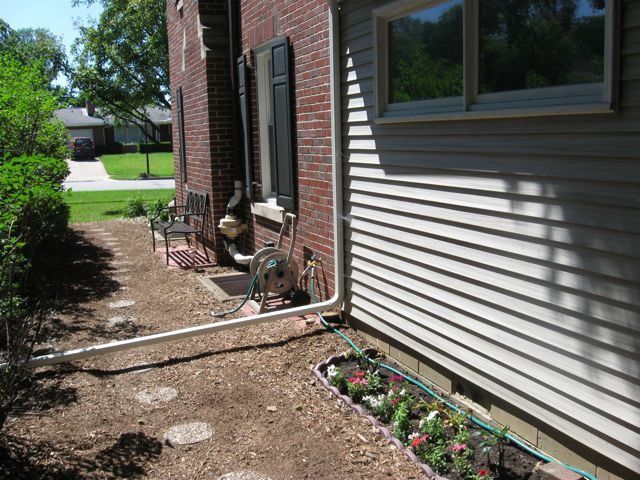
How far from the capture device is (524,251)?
3.31 m

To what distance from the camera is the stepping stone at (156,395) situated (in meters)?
4.39

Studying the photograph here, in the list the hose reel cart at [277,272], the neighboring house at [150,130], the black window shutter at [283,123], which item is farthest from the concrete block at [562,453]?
the neighboring house at [150,130]

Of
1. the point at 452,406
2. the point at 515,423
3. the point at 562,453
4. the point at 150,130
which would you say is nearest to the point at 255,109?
the point at 452,406

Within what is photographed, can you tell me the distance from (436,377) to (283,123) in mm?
3433

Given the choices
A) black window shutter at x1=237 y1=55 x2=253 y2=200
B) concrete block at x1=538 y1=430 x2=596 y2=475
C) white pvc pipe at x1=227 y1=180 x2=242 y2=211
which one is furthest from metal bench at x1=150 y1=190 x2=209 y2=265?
concrete block at x1=538 y1=430 x2=596 y2=475

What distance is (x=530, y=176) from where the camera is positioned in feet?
10.6

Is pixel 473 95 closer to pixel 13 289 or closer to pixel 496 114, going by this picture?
pixel 496 114

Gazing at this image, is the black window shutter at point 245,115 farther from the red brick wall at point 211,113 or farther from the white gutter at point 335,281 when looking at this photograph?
the white gutter at point 335,281

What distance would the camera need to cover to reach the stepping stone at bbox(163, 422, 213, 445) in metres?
3.82

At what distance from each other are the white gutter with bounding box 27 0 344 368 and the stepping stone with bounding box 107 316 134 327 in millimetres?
974

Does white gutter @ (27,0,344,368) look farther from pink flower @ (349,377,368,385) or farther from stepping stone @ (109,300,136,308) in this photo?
stepping stone @ (109,300,136,308)

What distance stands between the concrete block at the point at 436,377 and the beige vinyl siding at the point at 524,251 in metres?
0.15

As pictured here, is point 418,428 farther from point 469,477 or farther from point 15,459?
point 15,459

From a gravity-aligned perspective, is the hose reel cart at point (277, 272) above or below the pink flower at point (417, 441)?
above
